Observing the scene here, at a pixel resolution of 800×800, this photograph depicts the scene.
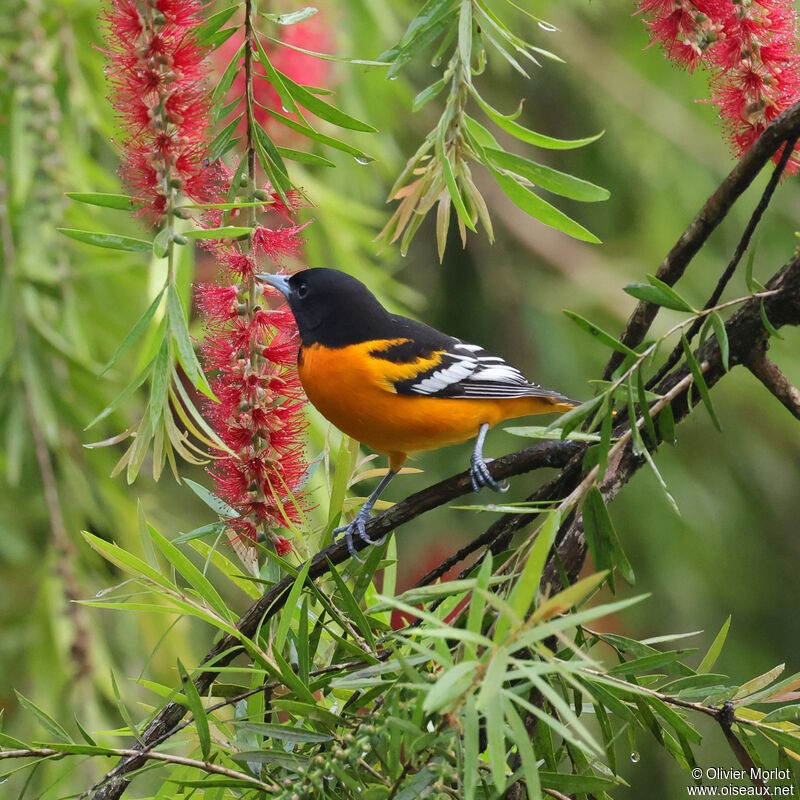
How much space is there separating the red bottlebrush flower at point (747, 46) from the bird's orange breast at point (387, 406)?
0.94 m

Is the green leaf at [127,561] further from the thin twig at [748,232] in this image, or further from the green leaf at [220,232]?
the thin twig at [748,232]

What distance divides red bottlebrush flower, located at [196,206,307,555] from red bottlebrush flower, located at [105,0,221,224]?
15cm

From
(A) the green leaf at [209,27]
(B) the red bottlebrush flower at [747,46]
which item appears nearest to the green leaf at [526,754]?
(B) the red bottlebrush flower at [747,46]

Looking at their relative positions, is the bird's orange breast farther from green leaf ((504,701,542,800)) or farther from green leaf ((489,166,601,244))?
green leaf ((504,701,542,800))

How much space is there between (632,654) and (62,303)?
6.69 feet

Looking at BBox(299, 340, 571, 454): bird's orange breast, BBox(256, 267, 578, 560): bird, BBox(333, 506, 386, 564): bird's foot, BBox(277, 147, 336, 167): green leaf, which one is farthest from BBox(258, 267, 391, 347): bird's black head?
BBox(277, 147, 336, 167): green leaf

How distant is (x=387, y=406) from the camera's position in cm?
216

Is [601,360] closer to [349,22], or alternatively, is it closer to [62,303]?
[349,22]

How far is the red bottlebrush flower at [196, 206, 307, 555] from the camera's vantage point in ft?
4.76

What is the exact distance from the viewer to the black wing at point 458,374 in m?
2.19

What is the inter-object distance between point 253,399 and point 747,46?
2.61 feet

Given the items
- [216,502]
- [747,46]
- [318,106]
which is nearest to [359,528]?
[216,502]

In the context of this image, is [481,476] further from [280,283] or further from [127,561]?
[280,283]

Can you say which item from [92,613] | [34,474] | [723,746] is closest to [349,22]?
[34,474]
